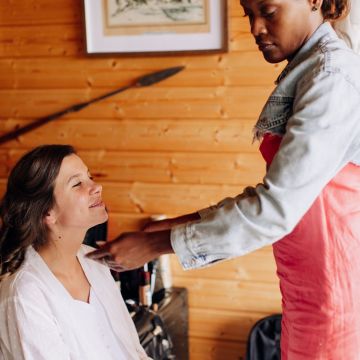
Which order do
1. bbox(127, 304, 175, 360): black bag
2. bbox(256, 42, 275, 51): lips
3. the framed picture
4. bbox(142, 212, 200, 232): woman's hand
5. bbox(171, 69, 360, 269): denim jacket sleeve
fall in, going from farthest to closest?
the framed picture, bbox(127, 304, 175, 360): black bag, bbox(142, 212, 200, 232): woman's hand, bbox(256, 42, 275, 51): lips, bbox(171, 69, 360, 269): denim jacket sleeve

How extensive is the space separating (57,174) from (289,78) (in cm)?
78

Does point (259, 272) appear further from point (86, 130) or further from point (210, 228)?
point (210, 228)

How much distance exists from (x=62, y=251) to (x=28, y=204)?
0.16m

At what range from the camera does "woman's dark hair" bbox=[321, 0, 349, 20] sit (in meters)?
1.10

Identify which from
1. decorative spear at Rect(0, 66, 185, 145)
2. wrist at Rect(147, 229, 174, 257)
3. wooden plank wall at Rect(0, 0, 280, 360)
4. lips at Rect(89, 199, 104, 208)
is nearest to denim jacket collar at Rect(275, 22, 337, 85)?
wrist at Rect(147, 229, 174, 257)

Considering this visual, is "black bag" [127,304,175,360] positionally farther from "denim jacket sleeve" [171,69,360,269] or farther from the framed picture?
"denim jacket sleeve" [171,69,360,269]

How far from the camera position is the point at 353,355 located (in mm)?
1109

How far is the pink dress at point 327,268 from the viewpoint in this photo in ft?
3.49

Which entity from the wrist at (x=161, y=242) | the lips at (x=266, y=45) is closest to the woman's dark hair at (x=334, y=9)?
the lips at (x=266, y=45)

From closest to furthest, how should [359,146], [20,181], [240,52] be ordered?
[359,146]
[20,181]
[240,52]

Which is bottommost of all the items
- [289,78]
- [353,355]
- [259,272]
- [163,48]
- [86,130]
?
[259,272]

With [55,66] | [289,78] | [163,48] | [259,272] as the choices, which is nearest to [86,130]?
[55,66]

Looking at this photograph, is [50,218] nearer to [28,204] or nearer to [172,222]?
[28,204]

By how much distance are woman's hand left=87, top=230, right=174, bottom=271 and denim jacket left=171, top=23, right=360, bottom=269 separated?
0.11ft
